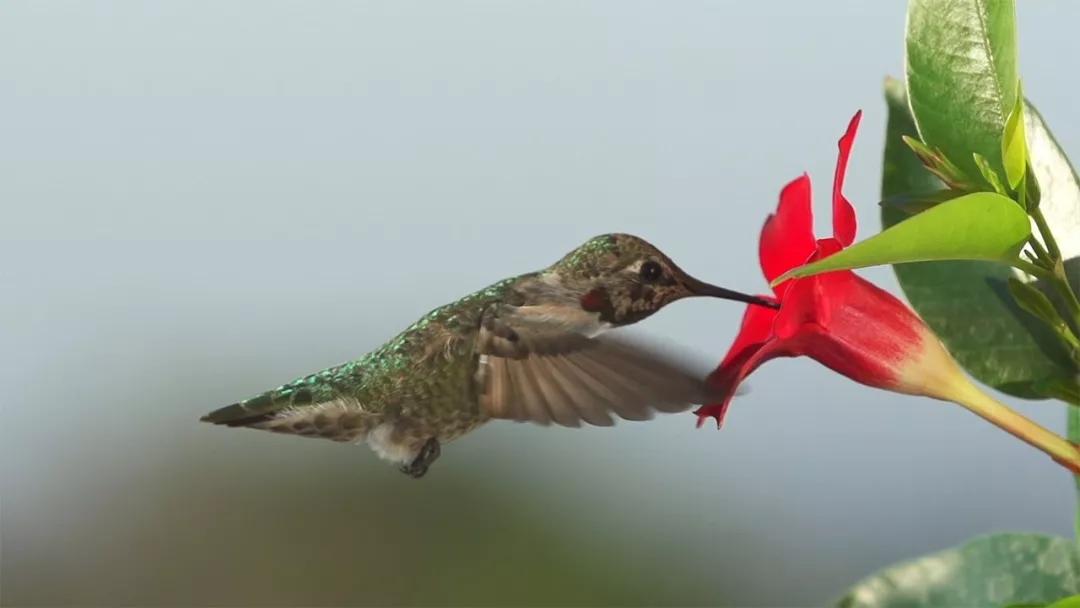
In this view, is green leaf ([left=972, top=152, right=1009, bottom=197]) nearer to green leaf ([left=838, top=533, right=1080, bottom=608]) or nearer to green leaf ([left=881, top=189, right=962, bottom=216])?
green leaf ([left=881, top=189, right=962, bottom=216])

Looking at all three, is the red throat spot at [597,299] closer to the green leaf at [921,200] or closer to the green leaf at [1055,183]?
the green leaf at [921,200]

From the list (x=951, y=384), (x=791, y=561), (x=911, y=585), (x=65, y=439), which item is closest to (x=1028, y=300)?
(x=951, y=384)

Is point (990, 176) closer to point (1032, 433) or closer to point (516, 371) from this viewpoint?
point (1032, 433)

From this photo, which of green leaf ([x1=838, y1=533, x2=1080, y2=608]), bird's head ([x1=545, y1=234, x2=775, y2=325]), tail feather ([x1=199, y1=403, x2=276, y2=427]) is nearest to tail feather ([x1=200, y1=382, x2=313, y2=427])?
tail feather ([x1=199, y1=403, x2=276, y2=427])

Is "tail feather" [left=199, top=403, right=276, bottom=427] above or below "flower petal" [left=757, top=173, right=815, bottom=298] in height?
below

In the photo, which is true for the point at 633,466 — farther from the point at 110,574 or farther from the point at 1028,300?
the point at 1028,300
